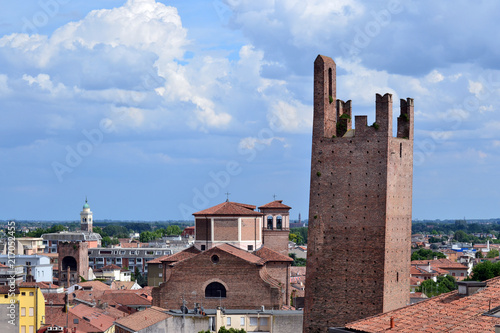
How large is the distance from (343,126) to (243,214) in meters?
28.1

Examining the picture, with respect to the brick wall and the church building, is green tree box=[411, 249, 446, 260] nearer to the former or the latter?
the brick wall

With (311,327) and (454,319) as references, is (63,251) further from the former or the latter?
(454,319)

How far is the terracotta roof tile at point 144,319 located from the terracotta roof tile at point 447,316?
2552 cm

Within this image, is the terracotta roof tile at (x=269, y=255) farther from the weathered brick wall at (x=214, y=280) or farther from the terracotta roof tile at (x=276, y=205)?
the terracotta roof tile at (x=276, y=205)

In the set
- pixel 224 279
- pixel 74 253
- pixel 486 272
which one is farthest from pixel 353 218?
pixel 74 253

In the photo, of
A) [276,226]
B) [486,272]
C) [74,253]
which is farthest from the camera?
[74,253]

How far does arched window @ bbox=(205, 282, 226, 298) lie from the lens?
193 ft

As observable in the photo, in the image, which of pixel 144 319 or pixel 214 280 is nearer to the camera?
pixel 144 319

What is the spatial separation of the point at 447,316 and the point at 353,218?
41.6 ft

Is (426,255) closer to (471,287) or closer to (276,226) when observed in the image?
(276,226)

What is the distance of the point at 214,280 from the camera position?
58.8m

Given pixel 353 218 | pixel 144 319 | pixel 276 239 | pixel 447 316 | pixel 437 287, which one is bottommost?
pixel 437 287

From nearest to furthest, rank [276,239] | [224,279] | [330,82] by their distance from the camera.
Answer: [330,82]
[224,279]
[276,239]

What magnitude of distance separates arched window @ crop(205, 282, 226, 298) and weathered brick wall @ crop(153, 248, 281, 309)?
10.6 inches
